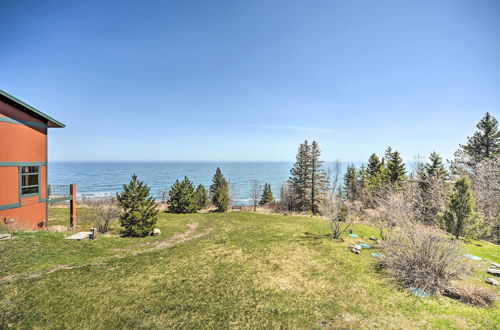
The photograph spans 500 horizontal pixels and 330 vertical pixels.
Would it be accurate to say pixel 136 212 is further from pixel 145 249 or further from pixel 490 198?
pixel 490 198

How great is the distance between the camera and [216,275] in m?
8.62

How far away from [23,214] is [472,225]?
1138 inches

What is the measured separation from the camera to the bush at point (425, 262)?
8.05 meters

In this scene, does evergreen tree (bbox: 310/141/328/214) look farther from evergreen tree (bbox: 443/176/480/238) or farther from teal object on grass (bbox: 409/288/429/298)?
teal object on grass (bbox: 409/288/429/298)

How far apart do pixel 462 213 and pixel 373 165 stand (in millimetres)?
26501

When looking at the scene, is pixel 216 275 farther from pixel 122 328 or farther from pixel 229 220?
pixel 229 220

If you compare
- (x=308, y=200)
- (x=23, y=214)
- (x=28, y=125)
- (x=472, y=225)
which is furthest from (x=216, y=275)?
(x=308, y=200)

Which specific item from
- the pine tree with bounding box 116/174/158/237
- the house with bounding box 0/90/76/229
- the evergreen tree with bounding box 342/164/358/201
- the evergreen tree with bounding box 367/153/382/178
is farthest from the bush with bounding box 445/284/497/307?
the evergreen tree with bounding box 342/164/358/201

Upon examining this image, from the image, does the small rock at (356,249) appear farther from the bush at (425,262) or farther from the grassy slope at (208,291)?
the bush at (425,262)

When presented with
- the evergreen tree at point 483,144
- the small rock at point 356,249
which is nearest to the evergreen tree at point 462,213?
the small rock at point 356,249

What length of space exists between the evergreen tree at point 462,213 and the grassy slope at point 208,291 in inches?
141

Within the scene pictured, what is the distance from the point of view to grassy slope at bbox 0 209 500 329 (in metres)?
5.88

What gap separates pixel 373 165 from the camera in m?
40.1

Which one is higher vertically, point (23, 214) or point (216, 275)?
point (23, 214)
